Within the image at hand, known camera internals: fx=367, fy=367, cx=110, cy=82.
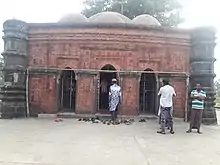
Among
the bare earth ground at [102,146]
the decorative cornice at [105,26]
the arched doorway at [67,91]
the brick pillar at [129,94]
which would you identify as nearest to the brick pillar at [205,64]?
the decorative cornice at [105,26]

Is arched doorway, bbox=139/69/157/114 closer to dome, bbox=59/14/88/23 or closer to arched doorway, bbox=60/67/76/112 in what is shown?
arched doorway, bbox=60/67/76/112

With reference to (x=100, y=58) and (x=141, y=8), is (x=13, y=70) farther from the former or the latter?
(x=141, y=8)

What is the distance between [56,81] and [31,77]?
1.01 m

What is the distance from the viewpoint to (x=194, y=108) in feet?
35.8

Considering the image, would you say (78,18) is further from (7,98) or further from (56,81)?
(7,98)

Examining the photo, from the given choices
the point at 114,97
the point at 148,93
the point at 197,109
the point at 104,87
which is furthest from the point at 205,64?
the point at 104,87

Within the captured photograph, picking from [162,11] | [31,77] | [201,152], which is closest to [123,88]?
[31,77]

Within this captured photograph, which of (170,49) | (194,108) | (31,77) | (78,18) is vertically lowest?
(194,108)

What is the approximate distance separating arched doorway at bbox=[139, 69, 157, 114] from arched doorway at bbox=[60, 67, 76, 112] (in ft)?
9.22

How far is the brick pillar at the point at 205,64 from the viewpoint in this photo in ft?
45.7

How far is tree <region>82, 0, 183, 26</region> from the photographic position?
29078 millimetres

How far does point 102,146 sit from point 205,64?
7.46 m

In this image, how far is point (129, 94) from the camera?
46.8ft

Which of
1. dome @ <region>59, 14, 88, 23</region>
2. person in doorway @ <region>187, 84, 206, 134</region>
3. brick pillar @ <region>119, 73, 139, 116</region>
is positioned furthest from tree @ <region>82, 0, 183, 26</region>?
person in doorway @ <region>187, 84, 206, 134</region>
